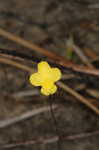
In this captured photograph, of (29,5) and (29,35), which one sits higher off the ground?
(29,5)

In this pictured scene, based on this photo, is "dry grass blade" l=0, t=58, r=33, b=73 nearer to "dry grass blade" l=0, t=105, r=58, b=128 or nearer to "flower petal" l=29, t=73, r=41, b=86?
"dry grass blade" l=0, t=105, r=58, b=128

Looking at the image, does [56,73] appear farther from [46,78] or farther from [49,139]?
[49,139]

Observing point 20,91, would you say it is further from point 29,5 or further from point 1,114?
point 29,5

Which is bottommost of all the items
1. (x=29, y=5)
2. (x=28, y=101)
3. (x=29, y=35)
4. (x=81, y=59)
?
(x=28, y=101)

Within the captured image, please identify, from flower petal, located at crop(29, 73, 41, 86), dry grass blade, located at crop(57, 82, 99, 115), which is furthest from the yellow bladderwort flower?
dry grass blade, located at crop(57, 82, 99, 115)

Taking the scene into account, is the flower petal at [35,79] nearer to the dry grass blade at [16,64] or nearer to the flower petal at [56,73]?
the flower petal at [56,73]

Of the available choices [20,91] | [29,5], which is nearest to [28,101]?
[20,91]

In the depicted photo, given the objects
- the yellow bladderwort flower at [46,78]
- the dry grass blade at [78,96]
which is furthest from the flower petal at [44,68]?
the dry grass blade at [78,96]

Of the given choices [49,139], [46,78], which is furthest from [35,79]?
[49,139]
